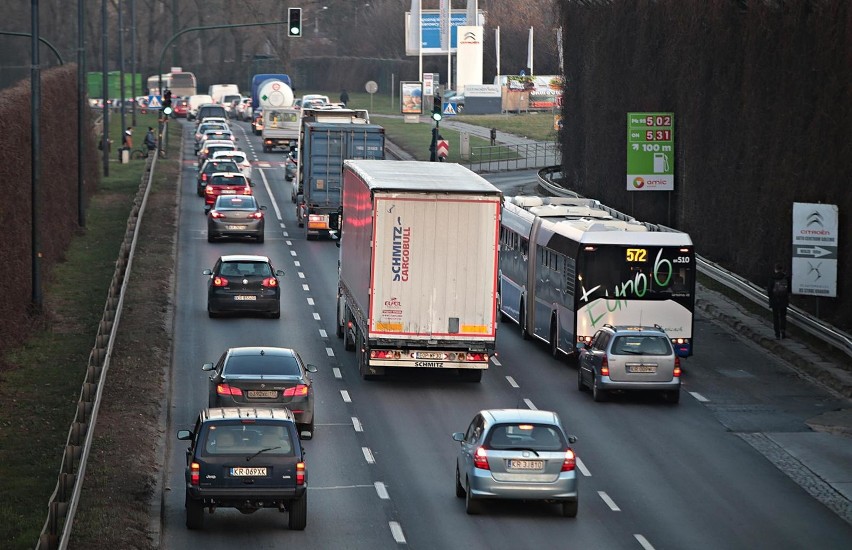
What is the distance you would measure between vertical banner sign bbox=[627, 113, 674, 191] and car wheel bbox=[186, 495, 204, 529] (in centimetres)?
3136

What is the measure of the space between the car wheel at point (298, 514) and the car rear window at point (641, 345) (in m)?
11.0

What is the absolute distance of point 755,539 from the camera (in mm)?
21125

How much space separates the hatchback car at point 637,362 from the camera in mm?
30094

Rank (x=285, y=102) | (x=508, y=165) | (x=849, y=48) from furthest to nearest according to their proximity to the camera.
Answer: (x=285, y=102) → (x=508, y=165) → (x=849, y=48)

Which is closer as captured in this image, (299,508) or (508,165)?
(299,508)

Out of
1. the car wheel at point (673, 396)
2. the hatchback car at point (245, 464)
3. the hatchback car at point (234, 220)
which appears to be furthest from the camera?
the hatchback car at point (234, 220)

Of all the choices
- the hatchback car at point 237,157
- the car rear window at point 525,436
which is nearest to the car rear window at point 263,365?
the car rear window at point 525,436

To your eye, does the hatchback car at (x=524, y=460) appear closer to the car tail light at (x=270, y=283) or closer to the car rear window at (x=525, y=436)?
the car rear window at (x=525, y=436)

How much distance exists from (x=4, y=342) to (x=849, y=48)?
69.0ft

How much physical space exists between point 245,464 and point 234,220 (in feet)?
108

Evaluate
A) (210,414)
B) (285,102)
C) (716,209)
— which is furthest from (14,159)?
(285,102)

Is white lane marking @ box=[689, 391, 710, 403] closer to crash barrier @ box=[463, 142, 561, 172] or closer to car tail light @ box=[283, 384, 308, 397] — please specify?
car tail light @ box=[283, 384, 308, 397]

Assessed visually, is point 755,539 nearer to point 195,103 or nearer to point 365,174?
point 365,174

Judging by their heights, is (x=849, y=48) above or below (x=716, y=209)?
above
